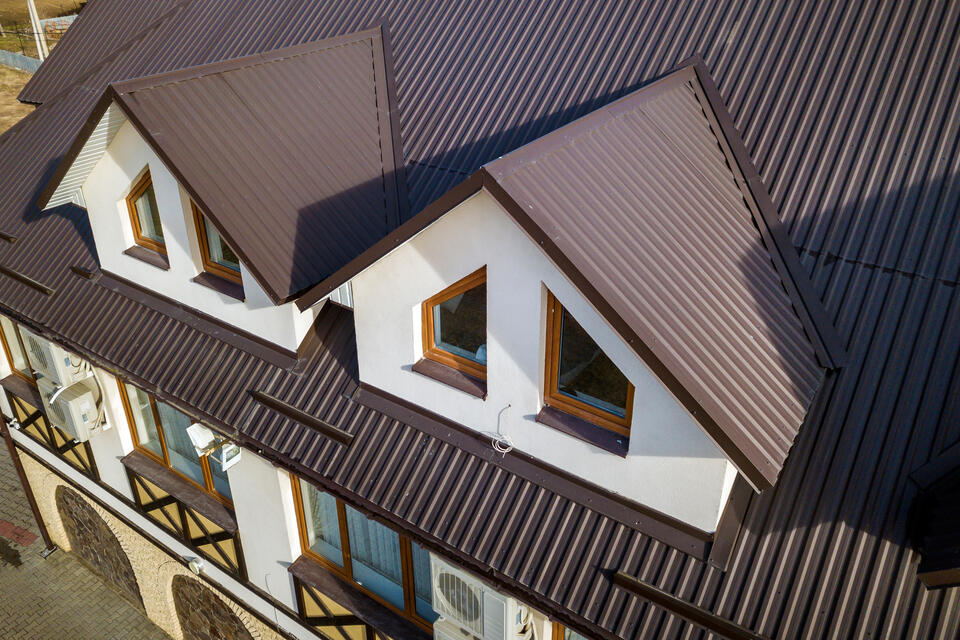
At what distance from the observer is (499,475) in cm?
706

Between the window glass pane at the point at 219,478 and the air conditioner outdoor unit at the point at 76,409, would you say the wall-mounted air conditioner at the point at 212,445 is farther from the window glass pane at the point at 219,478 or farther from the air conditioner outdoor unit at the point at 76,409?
→ the air conditioner outdoor unit at the point at 76,409

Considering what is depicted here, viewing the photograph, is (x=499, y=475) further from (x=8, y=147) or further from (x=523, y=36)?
(x=8, y=147)

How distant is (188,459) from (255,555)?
2.09 meters

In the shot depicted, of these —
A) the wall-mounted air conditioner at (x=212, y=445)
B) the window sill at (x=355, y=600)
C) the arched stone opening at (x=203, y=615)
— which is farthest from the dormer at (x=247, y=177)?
the arched stone opening at (x=203, y=615)

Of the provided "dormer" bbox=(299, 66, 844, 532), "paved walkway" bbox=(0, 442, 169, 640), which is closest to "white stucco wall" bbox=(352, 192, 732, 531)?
"dormer" bbox=(299, 66, 844, 532)

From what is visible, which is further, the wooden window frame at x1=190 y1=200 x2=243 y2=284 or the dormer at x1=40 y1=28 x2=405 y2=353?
the wooden window frame at x1=190 y1=200 x2=243 y2=284

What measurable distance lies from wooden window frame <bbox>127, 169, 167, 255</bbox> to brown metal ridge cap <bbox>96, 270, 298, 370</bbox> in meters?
0.61

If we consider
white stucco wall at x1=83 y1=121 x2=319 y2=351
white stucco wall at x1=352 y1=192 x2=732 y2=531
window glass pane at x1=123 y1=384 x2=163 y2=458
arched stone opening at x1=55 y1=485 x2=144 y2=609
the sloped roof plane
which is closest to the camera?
white stucco wall at x1=352 y1=192 x2=732 y2=531

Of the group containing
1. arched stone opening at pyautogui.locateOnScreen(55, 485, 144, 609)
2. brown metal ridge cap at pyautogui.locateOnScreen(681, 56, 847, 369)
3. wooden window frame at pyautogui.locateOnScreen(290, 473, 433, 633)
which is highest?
brown metal ridge cap at pyautogui.locateOnScreen(681, 56, 847, 369)

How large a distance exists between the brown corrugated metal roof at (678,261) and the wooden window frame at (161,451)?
24.0 feet

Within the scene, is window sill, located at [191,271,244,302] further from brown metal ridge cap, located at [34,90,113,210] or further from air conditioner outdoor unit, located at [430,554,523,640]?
air conditioner outdoor unit, located at [430,554,523,640]

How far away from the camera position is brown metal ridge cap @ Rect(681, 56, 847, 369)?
6.52 metres

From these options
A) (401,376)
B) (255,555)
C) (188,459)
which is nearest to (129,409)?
(188,459)

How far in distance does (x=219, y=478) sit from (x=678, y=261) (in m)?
7.68
